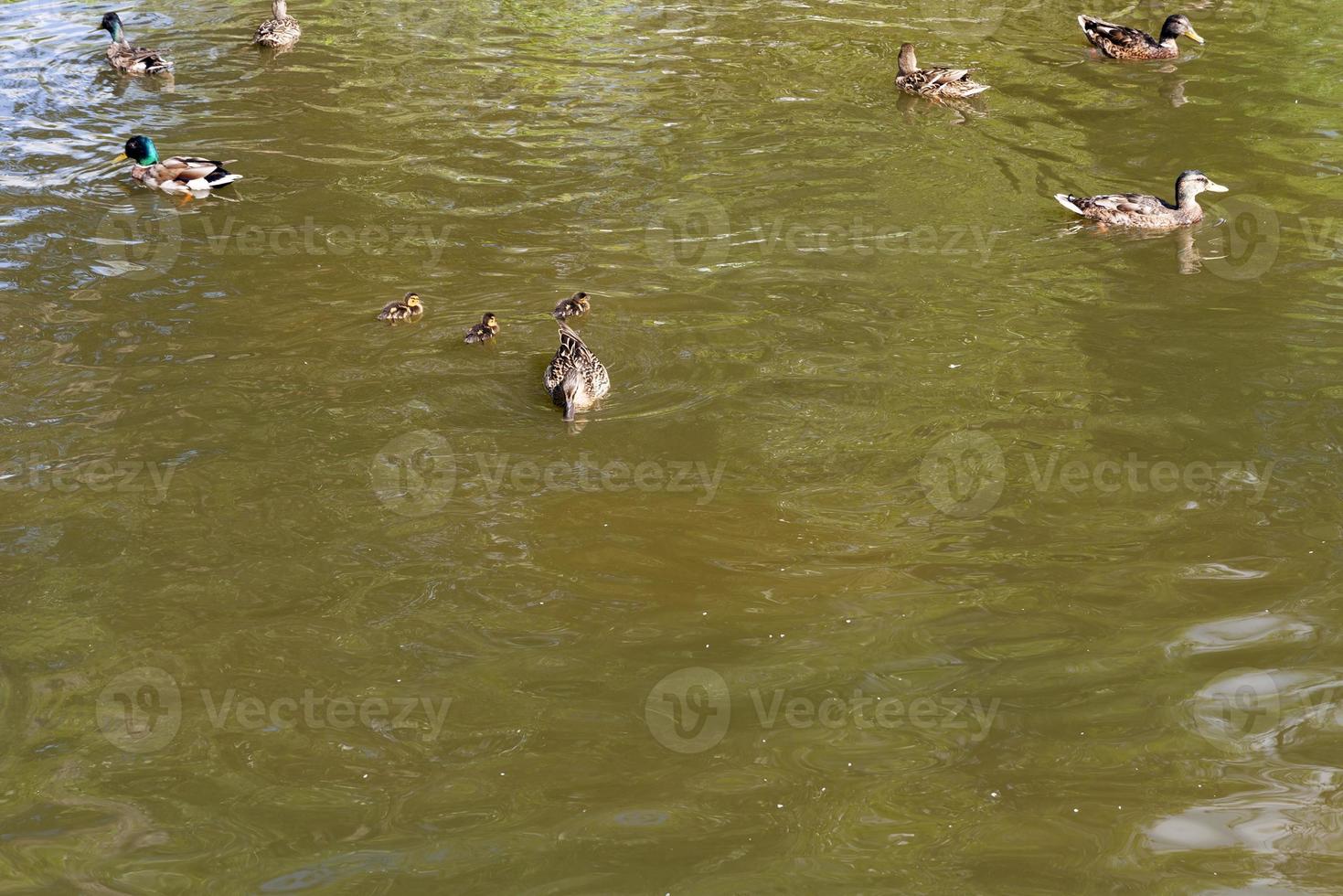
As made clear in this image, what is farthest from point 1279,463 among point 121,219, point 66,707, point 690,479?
point 121,219

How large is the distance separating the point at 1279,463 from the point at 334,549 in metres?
5.57

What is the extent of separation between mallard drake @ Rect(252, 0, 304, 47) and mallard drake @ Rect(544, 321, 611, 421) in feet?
29.9

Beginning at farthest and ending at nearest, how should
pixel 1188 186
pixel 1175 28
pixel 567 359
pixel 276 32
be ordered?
1. pixel 276 32
2. pixel 1175 28
3. pixel 1188 186
4. pixel 567 359

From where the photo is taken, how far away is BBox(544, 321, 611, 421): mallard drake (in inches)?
311

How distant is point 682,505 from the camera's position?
283 inches

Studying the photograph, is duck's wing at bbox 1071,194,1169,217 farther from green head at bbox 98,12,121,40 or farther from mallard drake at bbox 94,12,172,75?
green head at bbox 98,12,121,40

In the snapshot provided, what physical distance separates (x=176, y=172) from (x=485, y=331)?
4.42m

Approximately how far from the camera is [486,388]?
8523 mm

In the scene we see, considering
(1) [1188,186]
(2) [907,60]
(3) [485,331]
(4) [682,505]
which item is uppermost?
(2) [907,60]

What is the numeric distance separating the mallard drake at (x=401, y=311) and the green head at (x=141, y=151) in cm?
424

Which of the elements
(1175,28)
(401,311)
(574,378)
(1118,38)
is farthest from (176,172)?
(1175,28)

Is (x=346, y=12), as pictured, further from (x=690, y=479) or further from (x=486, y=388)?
(x=690, y=479)

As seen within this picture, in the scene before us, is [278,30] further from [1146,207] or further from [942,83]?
[1146,207]

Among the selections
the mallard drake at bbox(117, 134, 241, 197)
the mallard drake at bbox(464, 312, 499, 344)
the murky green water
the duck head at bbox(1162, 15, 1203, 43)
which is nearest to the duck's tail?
the murky green water
